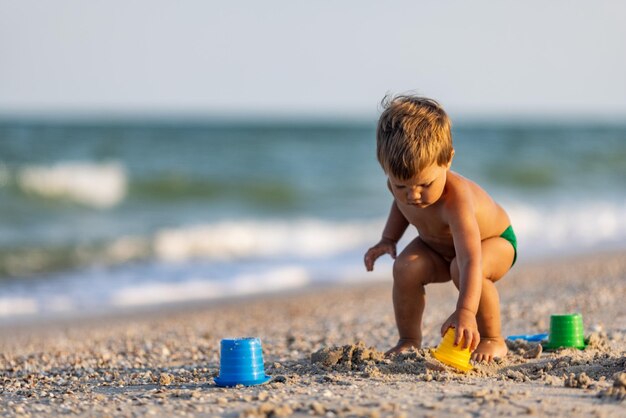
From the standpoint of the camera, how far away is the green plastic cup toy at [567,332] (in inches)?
173

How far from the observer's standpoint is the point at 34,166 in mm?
17422

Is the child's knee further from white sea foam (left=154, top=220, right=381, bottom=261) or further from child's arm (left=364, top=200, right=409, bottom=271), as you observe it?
white sea foam (left=154, top=220, right=381, bottom=261)

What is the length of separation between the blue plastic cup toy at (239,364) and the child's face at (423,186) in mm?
880

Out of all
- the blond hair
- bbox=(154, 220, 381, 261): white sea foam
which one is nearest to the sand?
the blond hair

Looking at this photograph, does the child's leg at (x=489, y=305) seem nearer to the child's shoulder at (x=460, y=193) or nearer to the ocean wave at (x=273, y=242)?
the child's shoulder at (x=460, y=193)

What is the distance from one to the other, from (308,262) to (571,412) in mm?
6676

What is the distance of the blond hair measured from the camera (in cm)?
371

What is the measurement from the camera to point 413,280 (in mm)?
4230

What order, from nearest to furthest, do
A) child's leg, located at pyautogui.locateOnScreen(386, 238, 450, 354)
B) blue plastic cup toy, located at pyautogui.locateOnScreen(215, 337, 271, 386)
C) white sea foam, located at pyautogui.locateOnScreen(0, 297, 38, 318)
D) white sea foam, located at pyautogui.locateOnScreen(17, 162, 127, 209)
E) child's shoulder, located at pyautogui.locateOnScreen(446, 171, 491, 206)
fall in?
blue plastic cup toy, located at pyautogui.locateOnScreen(215, 337, 271, 386), child's shoulder, located at pyautogui.locateOnScreen(446, 171, 491, 206), child's leg, located at pyautogui.locateOnScreen(386, 238, 450, 354), white sea foam, located at pyautogui.locateOnScreen(0, 297, 38, 318), white sea foam, located at pyautogui.locateOnScreen(17, 162, 127, 209)

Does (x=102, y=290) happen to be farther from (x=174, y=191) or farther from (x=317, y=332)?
(x=174, y=191)

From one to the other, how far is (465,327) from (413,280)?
55 cm

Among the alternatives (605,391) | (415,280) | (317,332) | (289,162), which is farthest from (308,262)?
(289,162)

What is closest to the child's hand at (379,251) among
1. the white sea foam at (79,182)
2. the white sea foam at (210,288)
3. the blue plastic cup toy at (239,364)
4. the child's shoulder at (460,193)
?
the child's shoulder at (460,193)

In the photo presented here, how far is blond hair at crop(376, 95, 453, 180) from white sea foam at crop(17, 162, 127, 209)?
1079 centimetres
